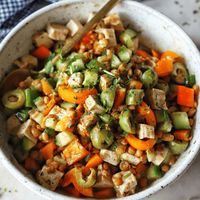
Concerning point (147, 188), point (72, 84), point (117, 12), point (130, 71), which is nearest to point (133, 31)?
point (117, 12)

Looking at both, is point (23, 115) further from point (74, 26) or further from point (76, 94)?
point (74, 26)

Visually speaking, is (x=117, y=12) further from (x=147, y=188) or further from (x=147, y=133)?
(x=147, y=188)

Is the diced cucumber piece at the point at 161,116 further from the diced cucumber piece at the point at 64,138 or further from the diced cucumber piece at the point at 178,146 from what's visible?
the diced cucumber piece at the point at 64,138

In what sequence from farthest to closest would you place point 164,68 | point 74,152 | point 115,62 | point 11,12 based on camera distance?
1. point 11,12
2. point 164,68
3. point 115,62
4. point 74,152

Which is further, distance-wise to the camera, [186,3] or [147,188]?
[186,3]

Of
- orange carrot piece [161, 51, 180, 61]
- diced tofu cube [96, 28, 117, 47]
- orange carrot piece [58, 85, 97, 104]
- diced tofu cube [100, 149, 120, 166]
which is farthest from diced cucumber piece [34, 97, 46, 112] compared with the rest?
orange carrot piece [161, 51, 180, 61]

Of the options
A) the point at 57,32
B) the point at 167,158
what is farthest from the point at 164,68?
the point at 57,32

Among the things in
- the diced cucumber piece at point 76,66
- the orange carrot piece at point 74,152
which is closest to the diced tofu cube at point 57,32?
the diced cucumber piece at point 76,66
